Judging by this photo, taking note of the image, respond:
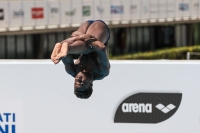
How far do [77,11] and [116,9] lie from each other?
316 centimetres

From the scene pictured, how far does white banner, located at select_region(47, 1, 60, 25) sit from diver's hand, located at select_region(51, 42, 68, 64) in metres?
22.1

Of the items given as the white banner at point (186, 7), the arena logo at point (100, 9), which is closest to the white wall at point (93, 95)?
the arena logo at point (100, 9)

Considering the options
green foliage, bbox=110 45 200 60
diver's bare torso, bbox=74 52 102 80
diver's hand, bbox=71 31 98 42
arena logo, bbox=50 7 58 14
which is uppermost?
diver's hand, bbox=71 31 98 42

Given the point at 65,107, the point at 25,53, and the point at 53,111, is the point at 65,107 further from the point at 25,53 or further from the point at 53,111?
the point at 25,53

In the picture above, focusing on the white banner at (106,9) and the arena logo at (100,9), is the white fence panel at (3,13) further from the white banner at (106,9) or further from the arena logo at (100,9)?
the white banner at (106,9)

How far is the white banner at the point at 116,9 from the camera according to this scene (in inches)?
1315

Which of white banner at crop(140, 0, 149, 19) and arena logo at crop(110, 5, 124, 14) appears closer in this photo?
arena logo at crop(110, 5, 124, 14)

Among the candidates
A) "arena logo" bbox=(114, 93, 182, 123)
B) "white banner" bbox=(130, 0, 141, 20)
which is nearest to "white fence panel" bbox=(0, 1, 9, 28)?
"white banner" bbox=(130, 0, 141, 20)

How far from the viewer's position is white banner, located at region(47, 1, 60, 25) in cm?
2967

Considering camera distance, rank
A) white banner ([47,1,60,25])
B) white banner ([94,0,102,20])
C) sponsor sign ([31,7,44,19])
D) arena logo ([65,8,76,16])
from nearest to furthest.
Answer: sponsor sign ([31,7,44,19]), white banner ([47,1,60,25]), arena logo ([65,8,76,16]), white banner ([94,0,102,20])

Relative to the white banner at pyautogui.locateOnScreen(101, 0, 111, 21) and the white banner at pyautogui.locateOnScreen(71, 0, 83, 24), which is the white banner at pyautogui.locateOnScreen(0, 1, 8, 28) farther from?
the white banner at pyautogui.locateOnScreen(101, 0, 111, 21)

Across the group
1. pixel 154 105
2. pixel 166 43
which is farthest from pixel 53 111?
pixel 166 43

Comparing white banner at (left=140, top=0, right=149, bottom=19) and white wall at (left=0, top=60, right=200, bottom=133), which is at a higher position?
white banner at (left=140, top=0, right=149, bottom=19)

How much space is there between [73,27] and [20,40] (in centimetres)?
247
